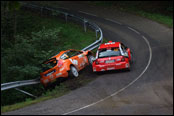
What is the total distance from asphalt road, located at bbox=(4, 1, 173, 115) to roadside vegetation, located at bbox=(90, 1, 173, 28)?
814cm

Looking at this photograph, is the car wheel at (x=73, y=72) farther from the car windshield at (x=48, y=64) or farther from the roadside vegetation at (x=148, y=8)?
the roadside vegetation at (x=148, y=8)

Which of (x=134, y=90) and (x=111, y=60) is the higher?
(x=111, y=60)

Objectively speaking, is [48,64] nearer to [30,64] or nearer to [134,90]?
[30,64]

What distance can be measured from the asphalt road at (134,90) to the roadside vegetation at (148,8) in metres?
8.14

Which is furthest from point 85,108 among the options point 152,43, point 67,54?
point 152,43

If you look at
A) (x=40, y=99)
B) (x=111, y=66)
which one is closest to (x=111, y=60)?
(x=111, y=66)

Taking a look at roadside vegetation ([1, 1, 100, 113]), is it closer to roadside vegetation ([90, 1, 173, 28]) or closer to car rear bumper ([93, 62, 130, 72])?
car rear bumper ([93, 62, 130, 72])

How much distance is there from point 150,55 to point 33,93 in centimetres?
870

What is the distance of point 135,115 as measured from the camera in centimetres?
973

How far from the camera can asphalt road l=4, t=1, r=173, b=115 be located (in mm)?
10750

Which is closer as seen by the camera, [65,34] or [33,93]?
[33,93]

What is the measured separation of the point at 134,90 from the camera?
515 inches

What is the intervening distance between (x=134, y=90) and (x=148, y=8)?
84.9 feet

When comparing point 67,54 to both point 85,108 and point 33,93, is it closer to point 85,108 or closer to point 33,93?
point 33,93
